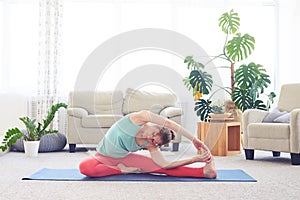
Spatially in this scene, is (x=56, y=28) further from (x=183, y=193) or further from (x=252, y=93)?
(x=183, y=193)

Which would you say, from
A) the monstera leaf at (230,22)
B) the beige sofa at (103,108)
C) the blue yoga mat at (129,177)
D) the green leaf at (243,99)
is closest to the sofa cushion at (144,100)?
the beige sofa at (103,108)

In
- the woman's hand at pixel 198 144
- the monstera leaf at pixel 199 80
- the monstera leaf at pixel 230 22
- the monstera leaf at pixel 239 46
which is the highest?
the monstera leaf at pixel 230 22

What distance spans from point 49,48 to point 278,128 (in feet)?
11.8

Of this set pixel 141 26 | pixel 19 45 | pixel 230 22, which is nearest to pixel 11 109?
pixel 19 45

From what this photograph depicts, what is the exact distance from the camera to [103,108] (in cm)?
621

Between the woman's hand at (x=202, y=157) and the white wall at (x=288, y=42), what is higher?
the white wall at (x=288, y=42)

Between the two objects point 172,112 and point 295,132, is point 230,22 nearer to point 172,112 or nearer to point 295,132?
point 172,112

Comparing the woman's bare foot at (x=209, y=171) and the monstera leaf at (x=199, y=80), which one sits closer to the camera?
the woman's bare foot at (x=209, y=171)

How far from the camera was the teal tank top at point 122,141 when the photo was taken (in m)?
3.53

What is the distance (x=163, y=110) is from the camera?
579cm

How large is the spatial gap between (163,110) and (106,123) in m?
0.71

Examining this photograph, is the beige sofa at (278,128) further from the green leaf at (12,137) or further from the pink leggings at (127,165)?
the green leaf at (12,137)

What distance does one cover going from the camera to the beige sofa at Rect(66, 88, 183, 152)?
5574 mm

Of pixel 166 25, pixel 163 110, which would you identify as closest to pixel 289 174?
pixel 163 110
